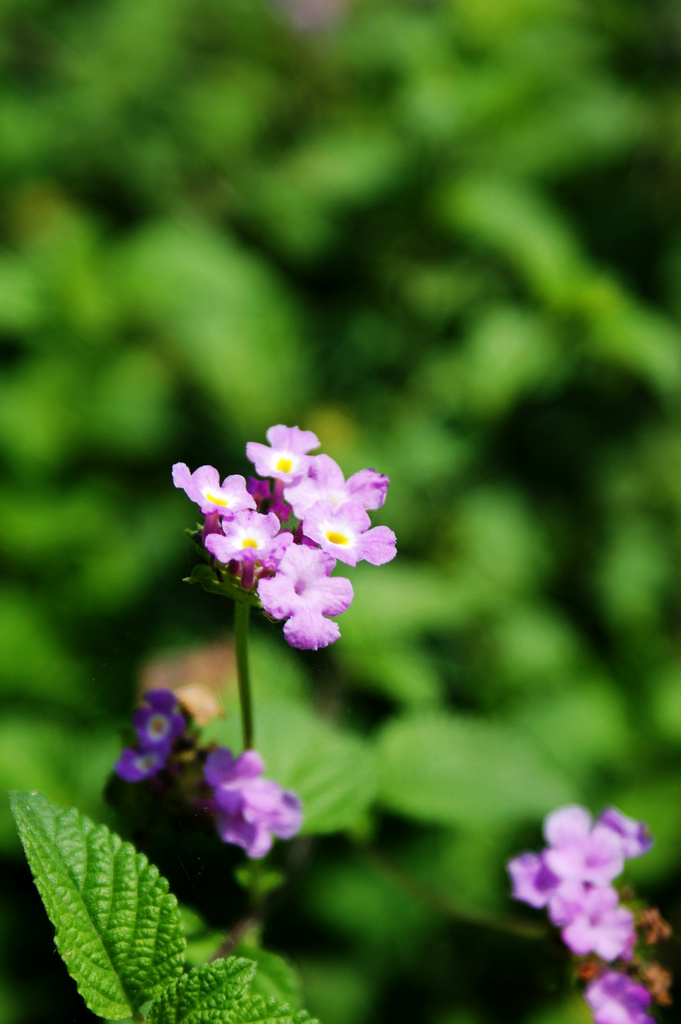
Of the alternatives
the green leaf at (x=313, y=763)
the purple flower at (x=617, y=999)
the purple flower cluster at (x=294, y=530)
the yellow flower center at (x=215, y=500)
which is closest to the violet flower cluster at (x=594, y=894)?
the purple flower at (x=617, y=999)

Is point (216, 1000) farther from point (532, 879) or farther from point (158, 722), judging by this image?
point (532, 879)

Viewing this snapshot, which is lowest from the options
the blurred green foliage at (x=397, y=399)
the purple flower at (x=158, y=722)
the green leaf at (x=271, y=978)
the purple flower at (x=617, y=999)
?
the green leaf at (x=271, y=978)

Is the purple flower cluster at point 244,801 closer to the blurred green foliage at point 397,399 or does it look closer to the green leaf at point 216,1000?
the green leaf at point 216,1000

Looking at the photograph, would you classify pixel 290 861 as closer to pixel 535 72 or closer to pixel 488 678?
pixel 488 678

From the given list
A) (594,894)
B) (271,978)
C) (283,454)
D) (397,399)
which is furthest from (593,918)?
(397,399)

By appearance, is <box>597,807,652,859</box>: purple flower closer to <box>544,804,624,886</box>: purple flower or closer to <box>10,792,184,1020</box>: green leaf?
<box>544,804,624,886</box>: purple flower

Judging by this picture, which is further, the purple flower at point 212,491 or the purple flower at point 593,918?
the purple flower at point 593,918
